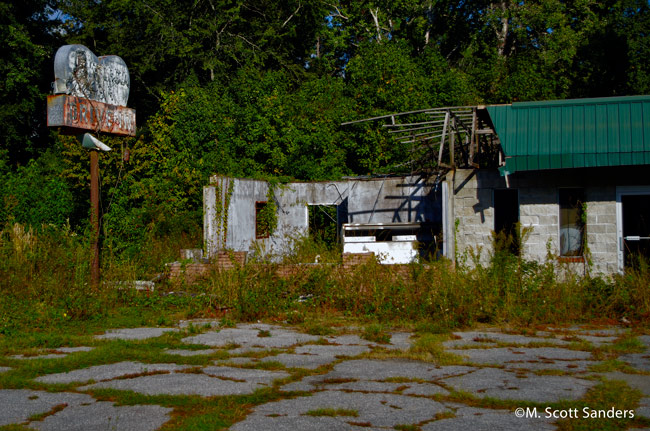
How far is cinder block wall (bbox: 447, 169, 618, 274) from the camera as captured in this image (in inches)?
558

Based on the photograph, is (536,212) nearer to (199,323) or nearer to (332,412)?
(199,323)

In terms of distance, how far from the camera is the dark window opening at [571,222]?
1452cm

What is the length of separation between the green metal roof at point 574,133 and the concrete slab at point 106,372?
9050 mm

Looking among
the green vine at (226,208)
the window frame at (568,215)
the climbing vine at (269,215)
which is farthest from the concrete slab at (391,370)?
the climbing vine at (269,215)

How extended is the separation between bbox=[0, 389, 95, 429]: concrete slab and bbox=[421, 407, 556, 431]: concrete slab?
3466mm

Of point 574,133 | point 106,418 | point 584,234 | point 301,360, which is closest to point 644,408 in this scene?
point 301,360

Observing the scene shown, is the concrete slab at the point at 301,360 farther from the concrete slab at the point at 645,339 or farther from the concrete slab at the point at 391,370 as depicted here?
the concrete slab at the point at 645,339

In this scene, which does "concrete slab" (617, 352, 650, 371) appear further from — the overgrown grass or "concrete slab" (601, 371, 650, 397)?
the overgrown grass

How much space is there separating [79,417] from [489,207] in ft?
36.8

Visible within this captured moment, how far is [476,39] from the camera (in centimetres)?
3619

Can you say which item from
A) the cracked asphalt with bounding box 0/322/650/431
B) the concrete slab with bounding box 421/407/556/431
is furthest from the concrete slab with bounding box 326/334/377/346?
the concrete slab with bounding box 421/407/556/431

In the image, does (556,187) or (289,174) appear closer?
(556,187)

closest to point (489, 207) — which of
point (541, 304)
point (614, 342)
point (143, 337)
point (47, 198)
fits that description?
point (541, 304)

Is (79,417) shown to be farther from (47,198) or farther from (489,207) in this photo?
(47,198)
